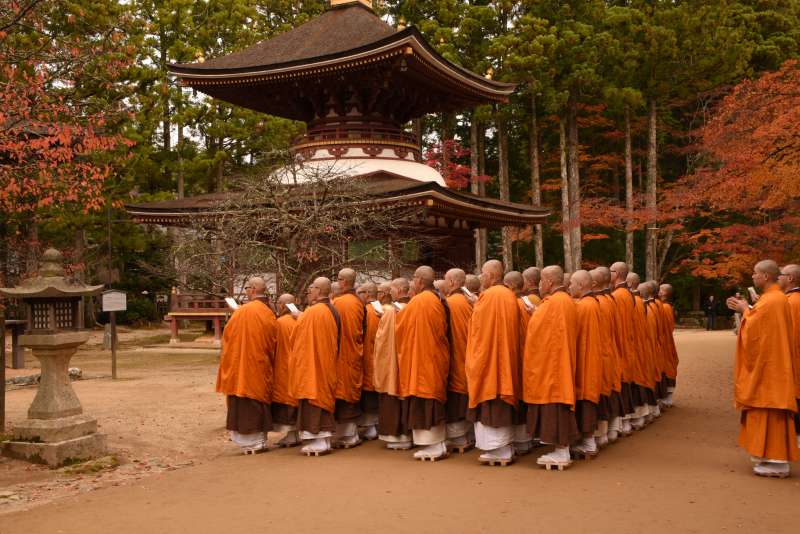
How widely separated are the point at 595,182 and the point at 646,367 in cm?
2519

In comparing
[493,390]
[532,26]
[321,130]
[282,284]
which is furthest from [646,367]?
[532,26]

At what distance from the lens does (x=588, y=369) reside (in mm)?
7227

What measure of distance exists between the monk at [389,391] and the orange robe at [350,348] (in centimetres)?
23

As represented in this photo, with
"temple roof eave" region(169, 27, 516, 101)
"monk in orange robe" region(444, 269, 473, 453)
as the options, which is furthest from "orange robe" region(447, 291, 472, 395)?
"temple roof eave" region(169, 27, 516, 101)

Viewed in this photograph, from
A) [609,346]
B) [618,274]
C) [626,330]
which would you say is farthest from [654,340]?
[609,346]

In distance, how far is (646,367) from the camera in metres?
9.23

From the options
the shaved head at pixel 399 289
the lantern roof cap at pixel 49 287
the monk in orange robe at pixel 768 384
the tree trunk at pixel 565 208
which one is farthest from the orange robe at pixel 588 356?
the tree trunk at pixel 565 208

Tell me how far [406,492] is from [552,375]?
1.80 meters

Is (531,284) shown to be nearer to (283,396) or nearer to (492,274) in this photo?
(492,274)

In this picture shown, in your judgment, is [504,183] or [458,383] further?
[504,183]

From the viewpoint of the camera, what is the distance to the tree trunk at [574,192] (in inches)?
1120

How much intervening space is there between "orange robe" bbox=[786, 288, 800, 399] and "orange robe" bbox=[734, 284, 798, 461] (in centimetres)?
35

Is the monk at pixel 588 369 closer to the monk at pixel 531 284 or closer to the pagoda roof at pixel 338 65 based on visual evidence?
the monk at pixel 531 284

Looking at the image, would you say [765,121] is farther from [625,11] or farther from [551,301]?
[625,11]
